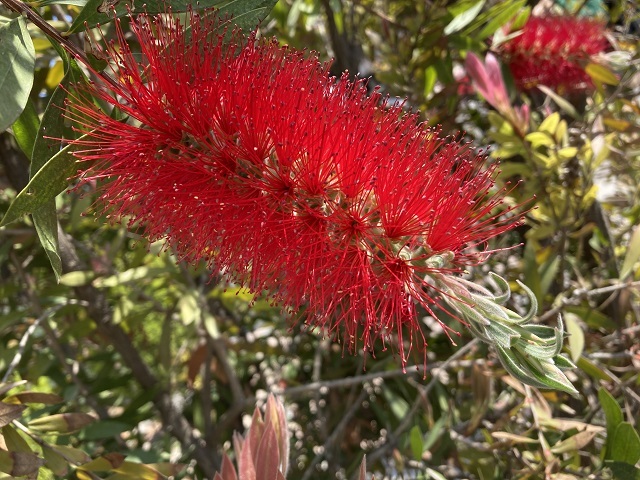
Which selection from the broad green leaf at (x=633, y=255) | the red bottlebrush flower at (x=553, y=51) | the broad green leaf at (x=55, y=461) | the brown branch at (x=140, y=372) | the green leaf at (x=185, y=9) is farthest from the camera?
the red bottlebrush flower at (x=553, y=51)

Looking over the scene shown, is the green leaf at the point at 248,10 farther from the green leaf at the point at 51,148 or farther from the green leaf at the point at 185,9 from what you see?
the green leaf at the point at 51,148

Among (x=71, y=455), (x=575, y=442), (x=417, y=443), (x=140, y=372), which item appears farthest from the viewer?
(x=140, y=372)

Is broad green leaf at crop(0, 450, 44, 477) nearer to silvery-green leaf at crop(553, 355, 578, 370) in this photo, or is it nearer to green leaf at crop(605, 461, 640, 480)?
A: silvery-green leaf at crop(553, 355, 578, 370)

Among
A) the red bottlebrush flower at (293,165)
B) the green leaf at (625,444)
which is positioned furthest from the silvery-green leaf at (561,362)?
the green leaf at (625,444)

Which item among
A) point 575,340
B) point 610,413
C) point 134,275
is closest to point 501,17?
point 575,340

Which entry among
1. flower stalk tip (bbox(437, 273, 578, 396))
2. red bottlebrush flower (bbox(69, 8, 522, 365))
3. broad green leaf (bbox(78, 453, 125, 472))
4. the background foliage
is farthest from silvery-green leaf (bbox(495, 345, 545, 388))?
broad green leaf (bbox(78, 453, 125, 472))

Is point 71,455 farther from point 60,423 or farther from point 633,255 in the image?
point 633,255

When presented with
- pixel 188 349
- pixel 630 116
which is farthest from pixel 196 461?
pixel 630 116
